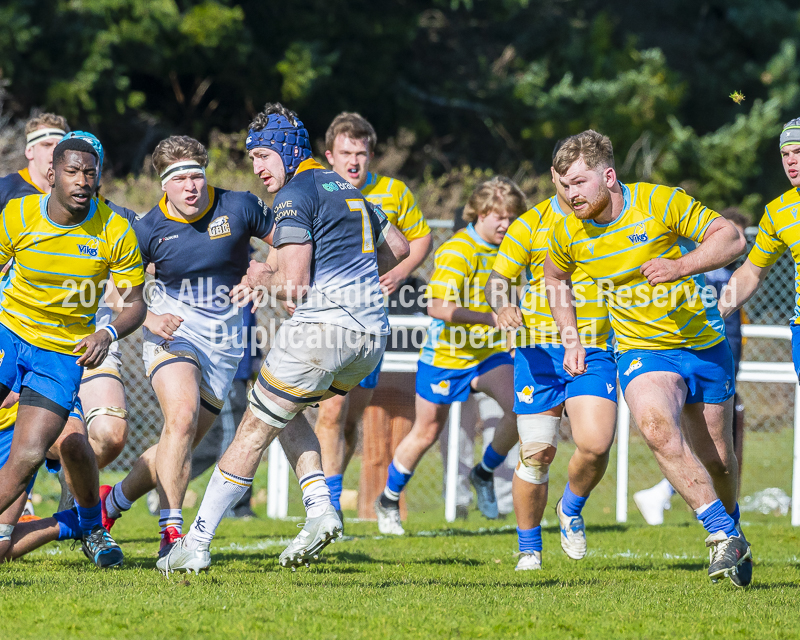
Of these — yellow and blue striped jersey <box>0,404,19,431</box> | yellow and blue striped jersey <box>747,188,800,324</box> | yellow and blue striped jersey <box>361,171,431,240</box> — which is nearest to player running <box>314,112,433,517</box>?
yellow and blue striped jersey <box>361,171,431,240</box>

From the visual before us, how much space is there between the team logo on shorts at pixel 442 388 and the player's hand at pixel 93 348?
3388 millimetres

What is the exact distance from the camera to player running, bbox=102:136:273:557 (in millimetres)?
6105

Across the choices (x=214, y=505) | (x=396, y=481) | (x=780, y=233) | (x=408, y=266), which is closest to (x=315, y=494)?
(x=214, y=505)

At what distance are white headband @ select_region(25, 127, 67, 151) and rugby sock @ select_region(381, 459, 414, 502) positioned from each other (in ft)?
11.8

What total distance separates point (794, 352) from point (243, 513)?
18.6 feet

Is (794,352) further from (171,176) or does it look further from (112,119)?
(112,119)

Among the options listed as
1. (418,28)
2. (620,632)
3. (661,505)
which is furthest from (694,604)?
(418,28)

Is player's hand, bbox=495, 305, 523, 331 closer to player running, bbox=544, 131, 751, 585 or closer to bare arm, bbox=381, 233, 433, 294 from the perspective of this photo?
player running, bbox=544, 131, 751, 585

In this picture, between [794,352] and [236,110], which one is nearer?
[794,352]

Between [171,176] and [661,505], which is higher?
[171,176]

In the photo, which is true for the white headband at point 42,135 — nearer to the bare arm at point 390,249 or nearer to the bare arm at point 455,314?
the bare arm at point 390,249

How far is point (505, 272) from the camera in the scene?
6125mm

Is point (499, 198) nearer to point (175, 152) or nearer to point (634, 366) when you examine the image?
point (634, 366)

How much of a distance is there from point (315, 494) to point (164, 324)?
1486 mm
